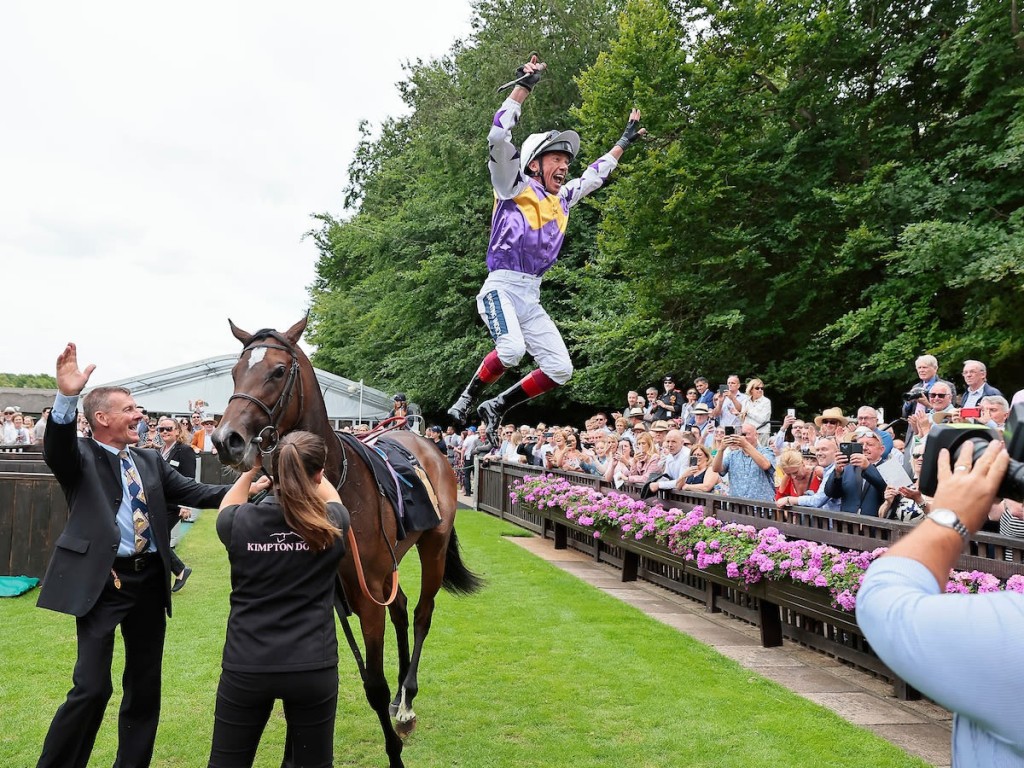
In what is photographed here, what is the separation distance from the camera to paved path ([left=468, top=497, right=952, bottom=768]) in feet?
14.9

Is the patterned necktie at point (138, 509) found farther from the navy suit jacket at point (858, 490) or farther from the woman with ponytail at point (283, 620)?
the navy suit jacket at point (858, 490)

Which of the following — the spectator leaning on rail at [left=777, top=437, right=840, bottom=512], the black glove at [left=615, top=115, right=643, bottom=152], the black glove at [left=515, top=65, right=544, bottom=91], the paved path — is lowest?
the paved path

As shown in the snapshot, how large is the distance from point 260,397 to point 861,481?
16.0ft

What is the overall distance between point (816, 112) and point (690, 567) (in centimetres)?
1178

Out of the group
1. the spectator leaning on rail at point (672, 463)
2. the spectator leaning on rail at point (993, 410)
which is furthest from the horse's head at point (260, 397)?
the spectator leaning on rail at point (672, 463)

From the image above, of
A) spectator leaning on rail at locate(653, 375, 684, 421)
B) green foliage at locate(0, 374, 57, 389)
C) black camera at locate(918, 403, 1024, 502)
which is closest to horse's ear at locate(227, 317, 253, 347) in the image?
black camera at locate(918, 403, 1024, 502)

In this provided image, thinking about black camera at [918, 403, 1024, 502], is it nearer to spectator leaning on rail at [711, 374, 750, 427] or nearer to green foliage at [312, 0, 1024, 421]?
spectator leaning on rail at [711, 374, 750, 427]

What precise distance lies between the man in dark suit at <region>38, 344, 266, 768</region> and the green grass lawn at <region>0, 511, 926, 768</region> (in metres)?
0.77

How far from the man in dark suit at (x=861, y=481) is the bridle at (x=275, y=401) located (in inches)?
178

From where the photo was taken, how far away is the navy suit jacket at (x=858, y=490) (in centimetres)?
630

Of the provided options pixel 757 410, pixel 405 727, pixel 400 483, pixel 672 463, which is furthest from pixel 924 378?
pixel 405 727

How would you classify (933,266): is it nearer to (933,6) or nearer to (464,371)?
(933,6)

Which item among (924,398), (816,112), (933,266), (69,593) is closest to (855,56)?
(816,112)

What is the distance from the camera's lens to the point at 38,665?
18.4ft
